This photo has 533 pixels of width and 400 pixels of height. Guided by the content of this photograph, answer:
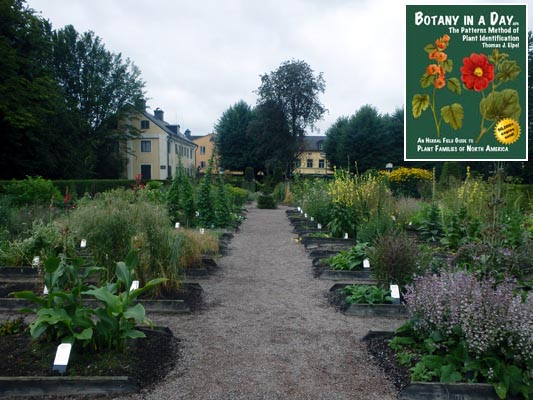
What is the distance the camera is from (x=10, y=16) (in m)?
24.5

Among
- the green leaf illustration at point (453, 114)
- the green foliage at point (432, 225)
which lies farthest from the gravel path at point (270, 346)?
the green foliage at point (432, 225)

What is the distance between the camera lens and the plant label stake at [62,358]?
329 cm

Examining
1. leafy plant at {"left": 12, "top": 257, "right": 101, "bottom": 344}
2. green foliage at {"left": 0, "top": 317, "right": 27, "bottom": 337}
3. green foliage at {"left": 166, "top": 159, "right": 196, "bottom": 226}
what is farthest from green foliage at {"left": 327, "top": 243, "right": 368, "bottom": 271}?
green foliage at {"left": 166, "top": 159, "right": 196, "bottom": 226}

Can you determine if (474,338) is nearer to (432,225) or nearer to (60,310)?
(60,310)

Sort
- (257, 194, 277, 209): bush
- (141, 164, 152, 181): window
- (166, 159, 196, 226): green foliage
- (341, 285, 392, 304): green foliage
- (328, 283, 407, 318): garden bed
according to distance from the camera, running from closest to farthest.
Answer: (328, 283, 407, 318): garden bed < (341, 285, 392, 304): green foliage < (166, 159, 196, 226): green foliage < (257, 194, 277, 209): bush < (141, 164, 152, 181): window

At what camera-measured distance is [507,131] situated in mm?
3498

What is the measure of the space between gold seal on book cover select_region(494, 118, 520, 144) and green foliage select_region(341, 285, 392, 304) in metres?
2.51

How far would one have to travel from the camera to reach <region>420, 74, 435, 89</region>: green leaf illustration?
3.59 metres

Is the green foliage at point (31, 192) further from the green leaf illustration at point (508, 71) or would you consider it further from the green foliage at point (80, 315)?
the green leaf illustration at point (508, 71)

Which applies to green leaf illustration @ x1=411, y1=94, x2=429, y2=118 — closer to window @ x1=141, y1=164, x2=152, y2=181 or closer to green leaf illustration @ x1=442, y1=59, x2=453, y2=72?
green leaf illustration @ x1=442, y1=59, x2=453, y2=72

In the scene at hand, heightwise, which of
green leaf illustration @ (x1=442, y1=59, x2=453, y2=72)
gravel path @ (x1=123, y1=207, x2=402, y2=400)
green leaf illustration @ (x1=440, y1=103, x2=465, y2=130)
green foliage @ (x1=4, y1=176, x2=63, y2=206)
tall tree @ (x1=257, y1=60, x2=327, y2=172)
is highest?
tall tree @ (x1=257, y1=60, x2=327, y2=172)

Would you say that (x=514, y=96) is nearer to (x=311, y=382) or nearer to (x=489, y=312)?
(x=489, y=312)

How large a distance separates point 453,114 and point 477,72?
345mm

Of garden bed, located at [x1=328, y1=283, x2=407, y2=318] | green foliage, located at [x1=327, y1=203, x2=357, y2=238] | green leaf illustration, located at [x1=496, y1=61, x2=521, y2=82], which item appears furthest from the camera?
green foliage, located at [x1=327, y1=203, x2=357, y2=238]
